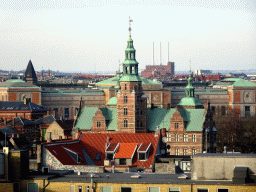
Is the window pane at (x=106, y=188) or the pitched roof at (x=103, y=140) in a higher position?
the window pane at (x=106, y=188)

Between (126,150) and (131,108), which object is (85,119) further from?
(126,150)

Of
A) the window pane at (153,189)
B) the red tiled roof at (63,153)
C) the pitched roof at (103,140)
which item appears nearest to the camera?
the window pane at (153,189)

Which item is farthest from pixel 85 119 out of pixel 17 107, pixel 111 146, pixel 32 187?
pixel 32 187

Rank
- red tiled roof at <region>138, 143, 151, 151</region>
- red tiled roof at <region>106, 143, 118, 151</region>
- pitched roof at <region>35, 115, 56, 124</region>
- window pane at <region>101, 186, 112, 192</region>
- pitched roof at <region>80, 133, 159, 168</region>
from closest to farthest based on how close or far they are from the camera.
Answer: window pane at <region>101, 186, 112, 192</region>
red tiled roof at <region>138, 143, 151, 151</region>
red tiled roof at <region>106, 143, 118, 151</region>
pitched roof at <region>80, 133, 159, 168</region>
pitched roof at <region>35, 115, 56, 124</region>

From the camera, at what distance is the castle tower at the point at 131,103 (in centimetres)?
11219

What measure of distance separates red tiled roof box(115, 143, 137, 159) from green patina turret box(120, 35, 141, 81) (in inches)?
1341

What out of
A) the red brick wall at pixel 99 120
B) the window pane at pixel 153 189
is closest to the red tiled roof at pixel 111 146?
the window pane at pixel 153 189

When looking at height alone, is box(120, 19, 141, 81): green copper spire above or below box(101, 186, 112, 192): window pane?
above

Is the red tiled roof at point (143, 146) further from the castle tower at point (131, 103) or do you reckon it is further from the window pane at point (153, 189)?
the castle tower at point (131, 103)

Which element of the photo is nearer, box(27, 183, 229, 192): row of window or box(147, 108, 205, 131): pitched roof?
box(27, 183, 229, 192): row of window

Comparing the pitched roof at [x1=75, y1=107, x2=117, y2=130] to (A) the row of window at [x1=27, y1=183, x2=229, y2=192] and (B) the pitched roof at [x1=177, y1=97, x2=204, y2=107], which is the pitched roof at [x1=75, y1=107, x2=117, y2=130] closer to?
(B) the pitched roof at [x1=177, y1=97, x2=204, y2=107]

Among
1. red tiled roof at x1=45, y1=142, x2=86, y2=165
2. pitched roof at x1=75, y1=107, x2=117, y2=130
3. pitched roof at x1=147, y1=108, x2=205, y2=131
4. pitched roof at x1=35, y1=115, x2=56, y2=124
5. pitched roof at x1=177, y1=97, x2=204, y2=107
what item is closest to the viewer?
red tiled roof at x1=45, y1=142, x2=86, y2=165

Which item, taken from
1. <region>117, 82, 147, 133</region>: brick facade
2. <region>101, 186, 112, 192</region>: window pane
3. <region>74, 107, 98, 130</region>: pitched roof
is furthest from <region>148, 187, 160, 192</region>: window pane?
<region>74, 107, 98, 130</region>: pitched roof

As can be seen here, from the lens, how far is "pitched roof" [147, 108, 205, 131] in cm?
11031
